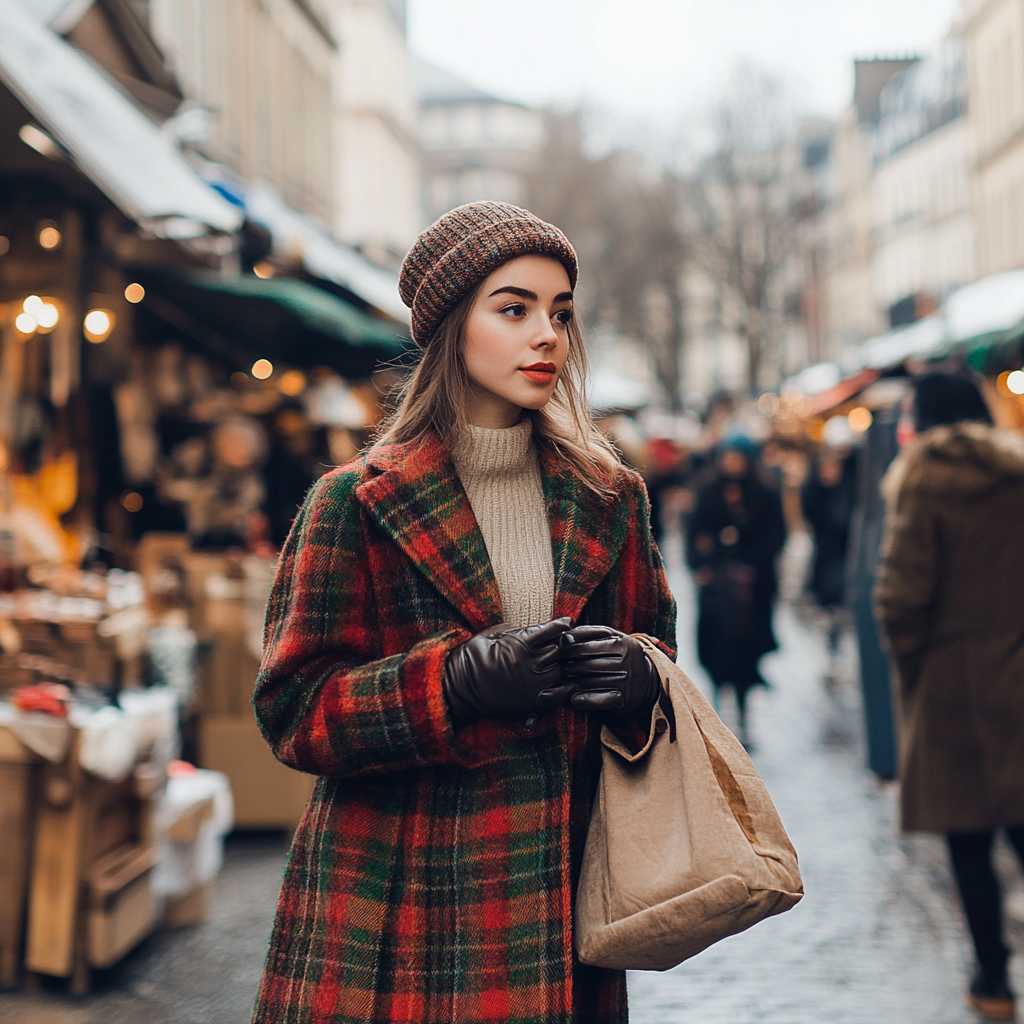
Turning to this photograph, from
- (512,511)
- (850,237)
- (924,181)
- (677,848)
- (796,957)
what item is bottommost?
(796,957)

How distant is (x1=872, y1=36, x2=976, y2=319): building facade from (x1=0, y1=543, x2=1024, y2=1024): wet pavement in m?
42.3

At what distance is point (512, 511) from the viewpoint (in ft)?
9.02

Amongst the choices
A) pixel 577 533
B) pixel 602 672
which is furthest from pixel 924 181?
pixel 602 672

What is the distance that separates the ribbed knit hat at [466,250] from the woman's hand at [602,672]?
626mm

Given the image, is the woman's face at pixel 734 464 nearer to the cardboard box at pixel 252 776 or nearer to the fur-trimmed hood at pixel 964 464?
the cardboard box at pixel 252 776

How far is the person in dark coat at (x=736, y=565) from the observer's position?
33.5ft

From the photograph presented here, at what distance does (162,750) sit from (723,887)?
4.17m

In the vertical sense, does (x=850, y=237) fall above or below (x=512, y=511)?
above

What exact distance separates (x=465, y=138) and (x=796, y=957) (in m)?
94.5

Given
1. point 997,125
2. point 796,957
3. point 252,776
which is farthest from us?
point 997,125

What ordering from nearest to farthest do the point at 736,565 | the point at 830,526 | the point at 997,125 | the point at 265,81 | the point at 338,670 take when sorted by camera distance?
Answer: 1. the point at 338,670
2. the point at 736,565
3. the point at 830,526
4. the point at 265,81
5. the point at 997,125

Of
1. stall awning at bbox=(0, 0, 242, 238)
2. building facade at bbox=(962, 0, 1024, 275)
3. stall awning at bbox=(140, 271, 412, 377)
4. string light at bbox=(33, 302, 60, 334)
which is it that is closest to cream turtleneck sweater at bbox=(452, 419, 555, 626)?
stall awning at bbox=(0, 0, 242, 238)

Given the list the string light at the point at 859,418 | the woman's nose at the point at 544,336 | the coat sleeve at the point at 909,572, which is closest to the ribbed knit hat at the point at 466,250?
the woman's nose at the point at 544,336

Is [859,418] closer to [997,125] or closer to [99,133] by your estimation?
[99,133]
